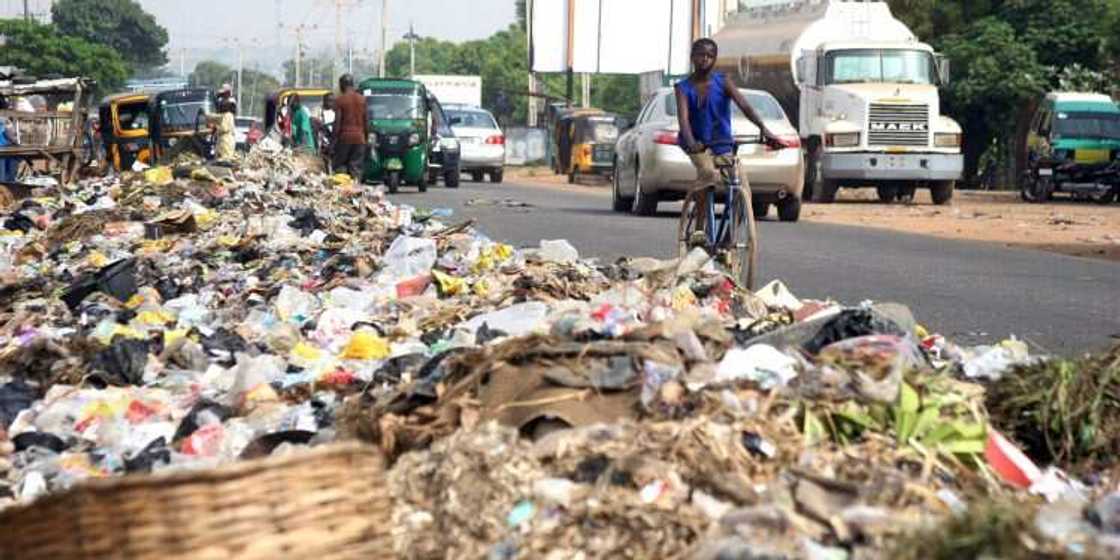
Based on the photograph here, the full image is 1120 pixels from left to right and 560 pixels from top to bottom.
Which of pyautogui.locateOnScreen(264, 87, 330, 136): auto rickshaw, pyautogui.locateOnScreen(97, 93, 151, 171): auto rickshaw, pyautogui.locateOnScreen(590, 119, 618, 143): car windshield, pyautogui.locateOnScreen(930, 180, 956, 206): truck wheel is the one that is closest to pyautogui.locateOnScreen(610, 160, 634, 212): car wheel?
pyautogui.locateOnScreen(930, 180, 956, 206): truck wheel

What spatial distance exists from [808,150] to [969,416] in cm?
2935

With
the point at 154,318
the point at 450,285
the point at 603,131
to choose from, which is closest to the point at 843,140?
the point at 603,131

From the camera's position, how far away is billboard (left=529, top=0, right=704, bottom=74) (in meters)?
54.7

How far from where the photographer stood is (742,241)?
11.6 metres

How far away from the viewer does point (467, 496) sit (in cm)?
477

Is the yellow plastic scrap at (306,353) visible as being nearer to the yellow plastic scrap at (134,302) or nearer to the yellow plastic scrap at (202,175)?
the yellow plastic scrap at (134,302)

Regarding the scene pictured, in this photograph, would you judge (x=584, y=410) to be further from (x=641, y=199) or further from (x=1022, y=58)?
(x=1022, y=58)

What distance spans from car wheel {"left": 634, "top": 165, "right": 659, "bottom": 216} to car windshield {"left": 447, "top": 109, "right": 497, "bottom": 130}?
2143 cm

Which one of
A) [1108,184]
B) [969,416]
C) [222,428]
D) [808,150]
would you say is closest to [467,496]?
[969,416]

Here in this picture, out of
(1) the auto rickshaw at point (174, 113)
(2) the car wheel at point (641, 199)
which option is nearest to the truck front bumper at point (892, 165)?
(2) the car wheel at point (641, 199)

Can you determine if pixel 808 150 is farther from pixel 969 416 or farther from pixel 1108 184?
pixel 969 416

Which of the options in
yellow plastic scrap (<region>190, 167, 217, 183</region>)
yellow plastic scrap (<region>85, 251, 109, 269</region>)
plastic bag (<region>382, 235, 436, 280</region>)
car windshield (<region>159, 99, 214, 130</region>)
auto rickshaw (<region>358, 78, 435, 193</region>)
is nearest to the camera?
plastic bag (<region>382, 235, 436, 280</region>)

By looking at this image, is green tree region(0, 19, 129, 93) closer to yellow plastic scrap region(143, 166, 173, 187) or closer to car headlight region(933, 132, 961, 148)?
car headlight region(933, 132, 961, 148)

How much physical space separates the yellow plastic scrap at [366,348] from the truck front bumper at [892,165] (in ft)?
81.4
